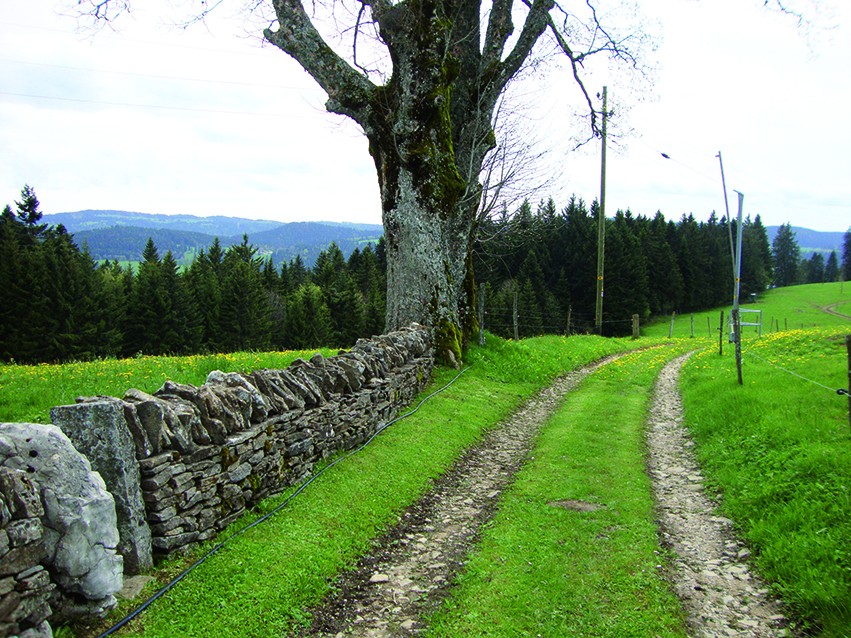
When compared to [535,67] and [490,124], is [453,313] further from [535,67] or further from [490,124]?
[535,67]

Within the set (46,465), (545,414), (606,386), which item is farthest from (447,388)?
(46,465)

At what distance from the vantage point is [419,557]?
247 inches

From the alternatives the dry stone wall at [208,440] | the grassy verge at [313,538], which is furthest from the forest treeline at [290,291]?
the dry stone wall at [208,440]

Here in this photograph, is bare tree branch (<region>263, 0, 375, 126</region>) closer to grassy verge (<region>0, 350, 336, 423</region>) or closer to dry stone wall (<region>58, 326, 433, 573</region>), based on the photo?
grassy verge (<region>0, 350, 336, 423</region>)

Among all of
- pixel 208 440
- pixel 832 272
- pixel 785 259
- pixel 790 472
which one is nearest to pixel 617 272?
pixel 790 472

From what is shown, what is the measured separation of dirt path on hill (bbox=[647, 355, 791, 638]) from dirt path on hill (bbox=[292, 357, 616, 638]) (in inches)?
86.7

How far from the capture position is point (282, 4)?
540 inches

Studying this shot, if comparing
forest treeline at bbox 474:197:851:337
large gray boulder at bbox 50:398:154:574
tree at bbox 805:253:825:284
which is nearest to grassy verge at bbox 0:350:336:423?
large gray boulder at bbox 50:398:154:574

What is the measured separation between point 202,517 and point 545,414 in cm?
875

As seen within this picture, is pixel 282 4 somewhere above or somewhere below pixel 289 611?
above

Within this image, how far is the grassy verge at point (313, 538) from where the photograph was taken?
4742 millimetres

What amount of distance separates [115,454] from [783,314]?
68350 millimetres

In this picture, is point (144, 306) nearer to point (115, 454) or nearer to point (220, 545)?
point (220, 545)

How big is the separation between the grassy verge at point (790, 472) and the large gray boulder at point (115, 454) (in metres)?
5.96
